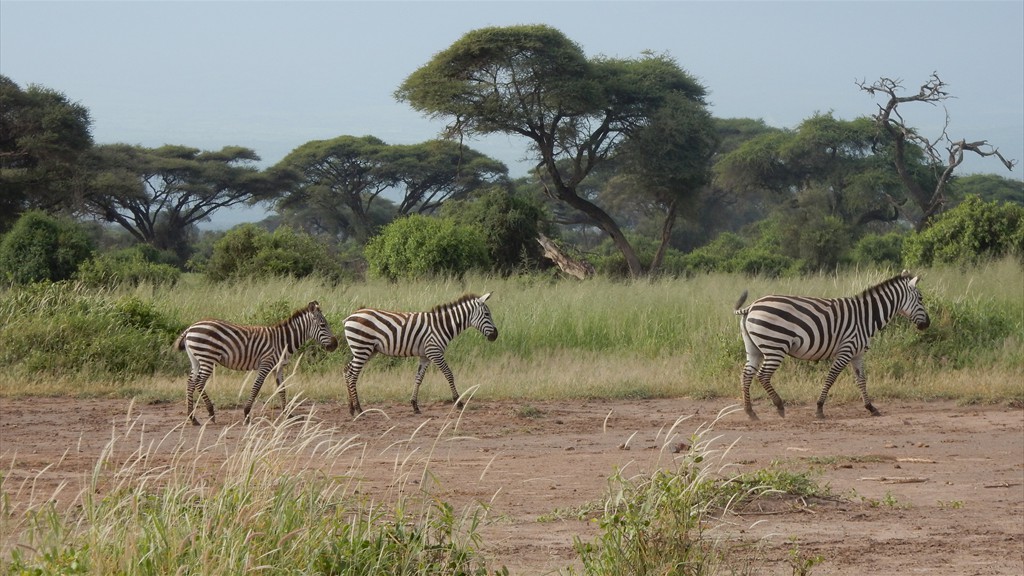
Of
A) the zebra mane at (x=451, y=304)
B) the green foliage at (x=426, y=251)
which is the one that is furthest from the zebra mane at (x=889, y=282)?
the green foliage at (x=426, y=251)

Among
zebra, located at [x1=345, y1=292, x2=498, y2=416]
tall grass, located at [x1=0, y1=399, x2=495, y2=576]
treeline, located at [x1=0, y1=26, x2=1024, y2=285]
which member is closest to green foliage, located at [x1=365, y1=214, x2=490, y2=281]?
treeline, located at [x1=0, y1=26, x2=1024, y2=285]

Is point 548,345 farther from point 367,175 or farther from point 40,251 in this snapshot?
point 367,175

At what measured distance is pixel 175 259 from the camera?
35.4m

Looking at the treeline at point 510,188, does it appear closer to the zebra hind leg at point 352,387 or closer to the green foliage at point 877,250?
the green foliage at point 877,250

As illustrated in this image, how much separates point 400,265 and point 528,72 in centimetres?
914

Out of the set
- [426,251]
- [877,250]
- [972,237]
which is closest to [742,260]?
[877,250]

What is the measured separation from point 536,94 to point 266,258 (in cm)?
1128

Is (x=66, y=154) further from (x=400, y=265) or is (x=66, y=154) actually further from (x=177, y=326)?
(x=177, y=326)

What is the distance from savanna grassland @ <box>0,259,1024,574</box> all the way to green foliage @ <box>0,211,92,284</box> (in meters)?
3.01

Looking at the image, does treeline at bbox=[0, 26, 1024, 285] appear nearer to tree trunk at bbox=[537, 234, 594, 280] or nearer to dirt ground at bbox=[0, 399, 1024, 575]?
tree trunk at bbox=[537, 234, 594, 280]

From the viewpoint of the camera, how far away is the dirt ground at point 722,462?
19.9ft

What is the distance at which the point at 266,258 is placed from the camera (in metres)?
19.6

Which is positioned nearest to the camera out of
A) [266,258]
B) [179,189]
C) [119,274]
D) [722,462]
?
[722,462]

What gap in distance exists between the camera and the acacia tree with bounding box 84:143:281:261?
36906mm
